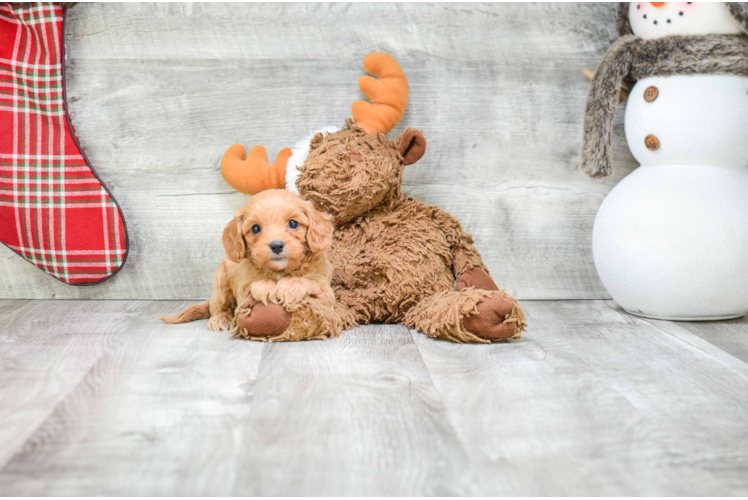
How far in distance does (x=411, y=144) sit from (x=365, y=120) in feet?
0.44

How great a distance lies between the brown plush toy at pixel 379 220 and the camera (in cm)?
132

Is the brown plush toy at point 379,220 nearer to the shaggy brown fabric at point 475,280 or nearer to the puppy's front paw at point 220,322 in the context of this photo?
the shaggy brown fabric at point 475,280

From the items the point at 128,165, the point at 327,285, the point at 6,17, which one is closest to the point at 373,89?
the point at 327,285

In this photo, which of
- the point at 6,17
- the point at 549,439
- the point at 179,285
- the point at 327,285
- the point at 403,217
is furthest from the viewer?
the point at 179,285

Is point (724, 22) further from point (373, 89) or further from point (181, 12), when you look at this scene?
point (181, 12)

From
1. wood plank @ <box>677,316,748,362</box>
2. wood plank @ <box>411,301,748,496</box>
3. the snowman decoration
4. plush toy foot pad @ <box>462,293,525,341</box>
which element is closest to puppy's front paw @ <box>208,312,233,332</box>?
wood plank @ <box>411,301,748,496</box>

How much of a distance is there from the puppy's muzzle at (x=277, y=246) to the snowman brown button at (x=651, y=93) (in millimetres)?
897

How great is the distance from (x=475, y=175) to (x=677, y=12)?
23.5 inches

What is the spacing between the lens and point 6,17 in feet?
5.06

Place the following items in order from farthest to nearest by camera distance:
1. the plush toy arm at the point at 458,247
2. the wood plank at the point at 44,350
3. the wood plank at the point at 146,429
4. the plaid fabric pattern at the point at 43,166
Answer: the plaid fabric pattern at the point at 43,166 < the plush toy arm at the point at 458,247 < the wood plank at the point at 44,350 < the wood plank at the point at 146,429

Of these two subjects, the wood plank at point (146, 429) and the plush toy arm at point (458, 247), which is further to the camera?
the plush toy arm at point (458, 247)

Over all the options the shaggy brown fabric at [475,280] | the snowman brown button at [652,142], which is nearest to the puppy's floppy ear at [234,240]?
the shaggy brown fabric at [475,280]

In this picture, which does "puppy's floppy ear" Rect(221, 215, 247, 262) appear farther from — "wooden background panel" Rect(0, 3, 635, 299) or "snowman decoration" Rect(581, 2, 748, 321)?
"snowman decoration" Rect(581, 2, 748, 321)

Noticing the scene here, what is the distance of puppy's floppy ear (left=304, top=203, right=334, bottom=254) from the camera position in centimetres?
121
